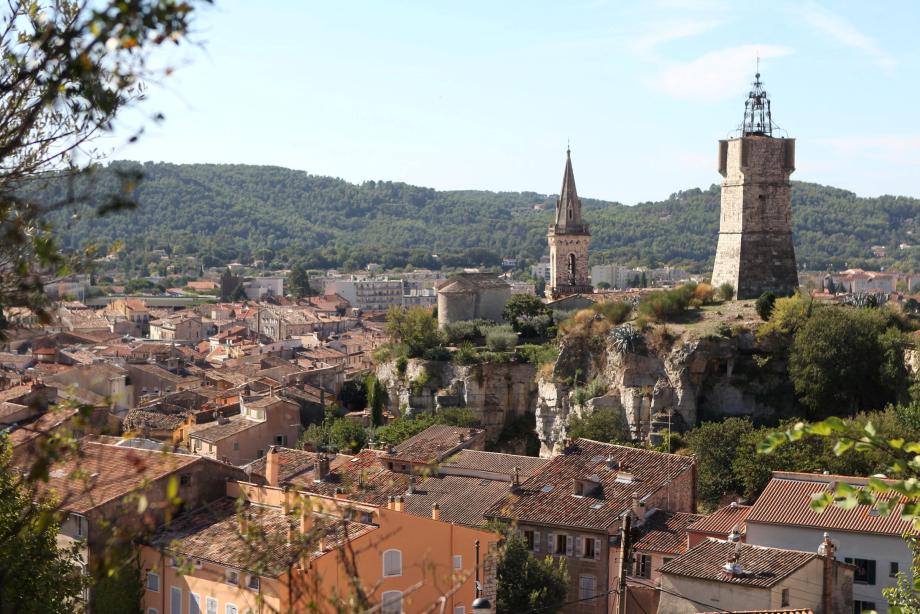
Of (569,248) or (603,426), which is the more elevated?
(569,248)

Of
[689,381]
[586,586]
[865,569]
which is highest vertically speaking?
[689,381]

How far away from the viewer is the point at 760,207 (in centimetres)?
3419

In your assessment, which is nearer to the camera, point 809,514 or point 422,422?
point 809,514

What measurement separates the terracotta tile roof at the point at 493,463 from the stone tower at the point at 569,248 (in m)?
18.2

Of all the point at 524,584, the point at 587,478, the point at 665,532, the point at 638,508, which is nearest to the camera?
the point at 524,584

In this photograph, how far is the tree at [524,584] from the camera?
20219mm

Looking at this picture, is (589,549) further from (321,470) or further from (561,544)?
(321,470)

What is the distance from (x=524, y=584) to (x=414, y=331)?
19.8 metres

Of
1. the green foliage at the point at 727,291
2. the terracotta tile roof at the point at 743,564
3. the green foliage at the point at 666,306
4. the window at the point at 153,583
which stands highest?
the green foliage at the point at 727,291

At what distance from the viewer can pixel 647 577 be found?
21.8 m

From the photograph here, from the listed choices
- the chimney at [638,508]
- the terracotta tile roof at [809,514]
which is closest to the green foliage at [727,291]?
the chimney at [638,508]

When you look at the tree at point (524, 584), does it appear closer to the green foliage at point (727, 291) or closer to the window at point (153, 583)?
the window at point (153, 583)

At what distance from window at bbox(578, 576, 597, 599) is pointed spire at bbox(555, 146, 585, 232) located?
2586 centimetres

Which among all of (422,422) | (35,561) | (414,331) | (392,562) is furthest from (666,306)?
(35,561)
